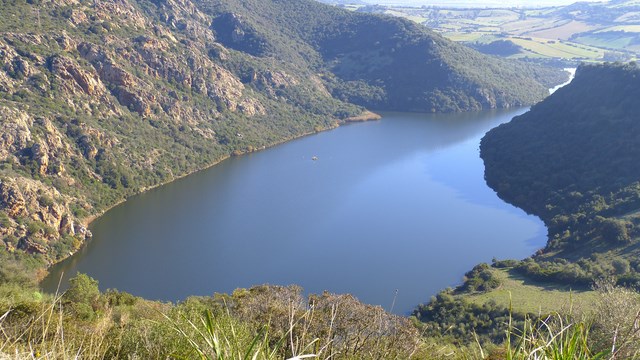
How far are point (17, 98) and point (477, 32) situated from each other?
117 metres

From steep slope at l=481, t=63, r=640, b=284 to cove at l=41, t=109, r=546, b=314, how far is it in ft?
6.88

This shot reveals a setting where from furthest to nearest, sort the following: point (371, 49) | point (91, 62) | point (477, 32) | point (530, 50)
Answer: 1. point (477, 32)
2. point (530, 50)
3. point (371, 49)
4. point (91, 62)

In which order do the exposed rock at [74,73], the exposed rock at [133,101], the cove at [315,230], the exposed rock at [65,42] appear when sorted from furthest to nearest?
the exposed rock at [133,101]
the exposed rock at [65,42]
the exposed rock at [74,73]
the cove at [315,230]

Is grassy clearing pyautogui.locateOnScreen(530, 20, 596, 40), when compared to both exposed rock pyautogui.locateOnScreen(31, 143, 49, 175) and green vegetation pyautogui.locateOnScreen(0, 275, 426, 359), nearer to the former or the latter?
exposed rock pyautogui.locateOnScreen(31, 143, 49, 175)

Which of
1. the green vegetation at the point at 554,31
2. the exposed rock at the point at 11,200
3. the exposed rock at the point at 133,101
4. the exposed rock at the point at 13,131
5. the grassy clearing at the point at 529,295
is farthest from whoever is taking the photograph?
the green vegetation at the point at 554,31

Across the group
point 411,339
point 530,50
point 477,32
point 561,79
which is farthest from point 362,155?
point 477,32

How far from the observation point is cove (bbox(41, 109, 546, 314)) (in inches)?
1245

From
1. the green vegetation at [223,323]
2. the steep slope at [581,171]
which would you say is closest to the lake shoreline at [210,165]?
the green vegetation at [223,323]

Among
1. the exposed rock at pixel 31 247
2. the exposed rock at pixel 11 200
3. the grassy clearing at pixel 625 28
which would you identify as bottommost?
the exposed rock at pixel 31 247

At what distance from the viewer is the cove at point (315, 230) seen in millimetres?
31625

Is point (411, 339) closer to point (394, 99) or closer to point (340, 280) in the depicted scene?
point (340, 280)

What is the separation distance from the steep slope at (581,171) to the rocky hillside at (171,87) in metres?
25.7

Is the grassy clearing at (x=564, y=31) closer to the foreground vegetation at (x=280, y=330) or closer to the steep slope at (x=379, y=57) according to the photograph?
the steep slope at (x=379, y=57)

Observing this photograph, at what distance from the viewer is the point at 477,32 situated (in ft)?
456
